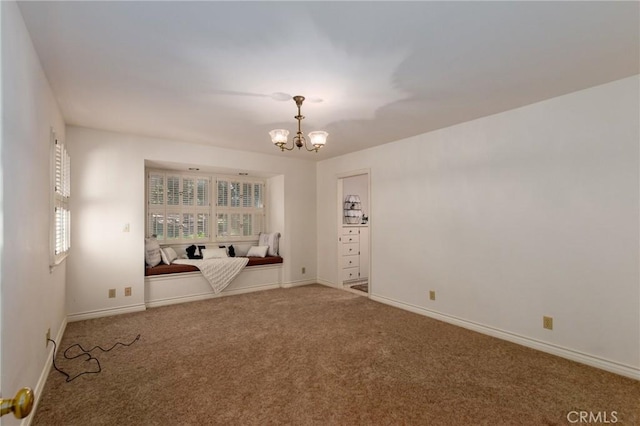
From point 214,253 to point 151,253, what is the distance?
0.96 meters

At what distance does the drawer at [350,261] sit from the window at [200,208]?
5.85 ft

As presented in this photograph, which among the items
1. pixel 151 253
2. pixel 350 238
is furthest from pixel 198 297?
pixel 350 238

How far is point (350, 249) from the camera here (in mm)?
5914

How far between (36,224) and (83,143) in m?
2.26

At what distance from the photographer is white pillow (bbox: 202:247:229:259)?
17.0 ft

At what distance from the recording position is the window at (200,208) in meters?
5.14

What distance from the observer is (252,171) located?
5496mm

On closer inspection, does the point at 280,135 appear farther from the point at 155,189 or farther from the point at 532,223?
the point at 155,189

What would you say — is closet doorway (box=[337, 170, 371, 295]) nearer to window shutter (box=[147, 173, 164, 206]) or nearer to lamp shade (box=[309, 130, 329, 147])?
lamp shade (box=[309, 130, 329, 147])

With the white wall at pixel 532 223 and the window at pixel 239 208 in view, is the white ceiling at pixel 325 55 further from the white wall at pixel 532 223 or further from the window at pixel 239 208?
the window at pixel 239 208

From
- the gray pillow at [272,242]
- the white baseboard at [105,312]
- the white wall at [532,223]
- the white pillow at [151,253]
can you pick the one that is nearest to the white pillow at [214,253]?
the white pillow at [151,253]

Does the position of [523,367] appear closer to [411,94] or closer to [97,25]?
[411,94]

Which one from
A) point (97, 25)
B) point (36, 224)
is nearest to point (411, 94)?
point (97, 25)

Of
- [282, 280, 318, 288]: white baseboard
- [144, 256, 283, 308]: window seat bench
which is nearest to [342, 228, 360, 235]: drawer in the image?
[282, 280, 318, 288]: white baseboard
